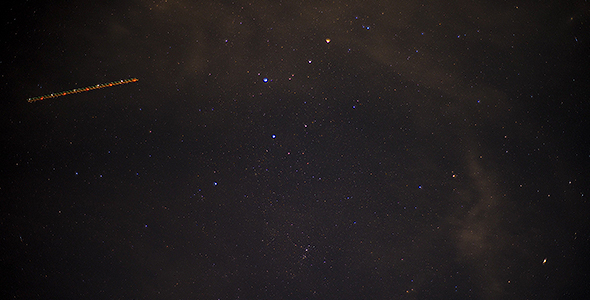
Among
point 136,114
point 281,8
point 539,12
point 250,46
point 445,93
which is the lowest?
point 136,114

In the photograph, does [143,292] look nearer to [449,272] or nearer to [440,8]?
[449,272]

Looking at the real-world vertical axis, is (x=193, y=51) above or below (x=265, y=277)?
above

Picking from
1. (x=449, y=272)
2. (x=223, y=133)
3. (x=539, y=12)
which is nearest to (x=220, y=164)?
(x=223, y=133)

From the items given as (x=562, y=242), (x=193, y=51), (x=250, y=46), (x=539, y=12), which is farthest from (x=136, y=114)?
(x=562, y=242)

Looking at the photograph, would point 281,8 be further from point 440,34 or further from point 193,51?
point 440,34

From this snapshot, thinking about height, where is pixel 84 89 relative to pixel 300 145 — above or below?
below

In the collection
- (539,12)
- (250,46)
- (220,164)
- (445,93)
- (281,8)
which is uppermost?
(539,12)
